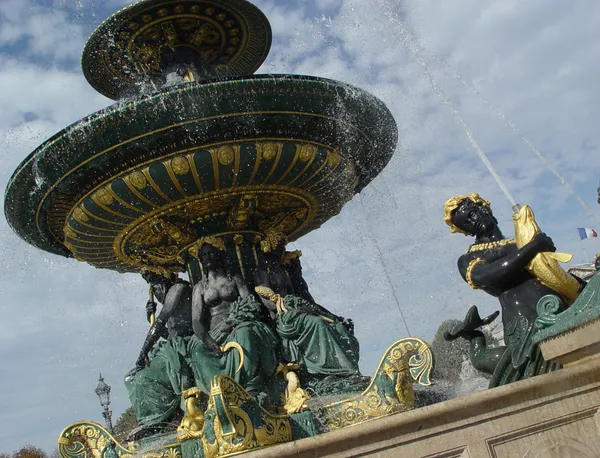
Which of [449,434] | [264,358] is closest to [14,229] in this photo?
[264,358]

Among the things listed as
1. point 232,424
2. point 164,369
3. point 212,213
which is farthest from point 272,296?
point 232,424

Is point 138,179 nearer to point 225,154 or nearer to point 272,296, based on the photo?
point 225,154

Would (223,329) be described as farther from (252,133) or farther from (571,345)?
(571,345)

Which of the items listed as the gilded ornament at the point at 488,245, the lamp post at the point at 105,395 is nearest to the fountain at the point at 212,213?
the gilded ornament at the point at 488,245

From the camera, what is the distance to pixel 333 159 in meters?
7.41

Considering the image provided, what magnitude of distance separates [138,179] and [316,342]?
230cm

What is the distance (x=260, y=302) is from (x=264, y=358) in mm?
835

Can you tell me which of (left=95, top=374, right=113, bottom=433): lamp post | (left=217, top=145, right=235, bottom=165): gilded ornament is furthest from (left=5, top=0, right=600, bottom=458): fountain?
(left=95, top=374, right=113, bottom=433): lamp post

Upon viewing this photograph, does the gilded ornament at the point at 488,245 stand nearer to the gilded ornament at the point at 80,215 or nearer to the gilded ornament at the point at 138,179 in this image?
the gilded ornament at the point at 138,179

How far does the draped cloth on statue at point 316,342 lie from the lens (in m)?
6.48

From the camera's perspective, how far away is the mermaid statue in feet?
15.1

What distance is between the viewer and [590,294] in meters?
3.85

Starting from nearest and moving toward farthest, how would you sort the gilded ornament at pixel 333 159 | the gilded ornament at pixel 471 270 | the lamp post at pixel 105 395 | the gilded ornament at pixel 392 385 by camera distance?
the gilded ornament at pixel 471 270 → the gilded ornament at pixel 392 385 → the gilded ornament at pixel 333 159 → the lamp post at pixel 105 395

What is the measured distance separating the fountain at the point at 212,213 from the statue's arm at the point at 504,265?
775 millimetres
